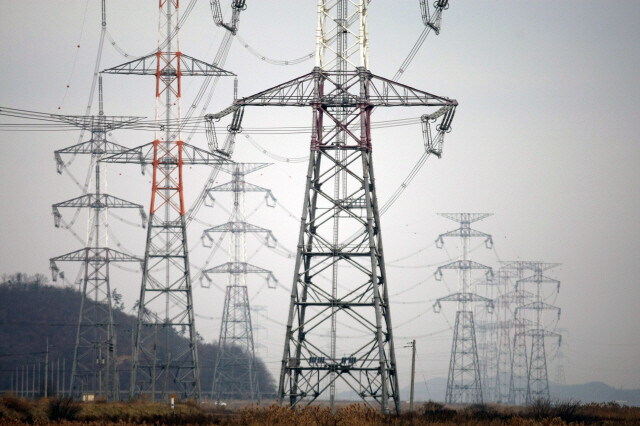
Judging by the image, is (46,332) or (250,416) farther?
(46,332)

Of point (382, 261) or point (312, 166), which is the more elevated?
point (312, 166)

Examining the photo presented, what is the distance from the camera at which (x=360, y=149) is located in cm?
4722

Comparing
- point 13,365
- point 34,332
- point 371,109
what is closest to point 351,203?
point 371,109

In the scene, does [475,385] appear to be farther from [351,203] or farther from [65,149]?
[351,203]

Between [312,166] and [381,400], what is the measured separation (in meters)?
11.8

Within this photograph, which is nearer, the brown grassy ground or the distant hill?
the brown grassy ground

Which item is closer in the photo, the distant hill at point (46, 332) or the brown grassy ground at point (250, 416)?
the brown grassy ground at point (250, 416)

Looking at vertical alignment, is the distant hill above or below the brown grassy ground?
above

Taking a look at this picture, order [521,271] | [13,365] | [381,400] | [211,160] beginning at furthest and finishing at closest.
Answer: [13,365], [521,271], [211,160], [381,400]

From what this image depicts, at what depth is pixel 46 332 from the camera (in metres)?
167

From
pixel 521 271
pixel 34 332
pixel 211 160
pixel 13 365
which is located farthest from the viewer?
pixel 34 332

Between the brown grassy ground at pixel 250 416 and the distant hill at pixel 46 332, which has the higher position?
the distant hill at pixel 46 332

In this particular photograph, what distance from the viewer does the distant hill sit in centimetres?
15462

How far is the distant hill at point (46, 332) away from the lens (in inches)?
6088
